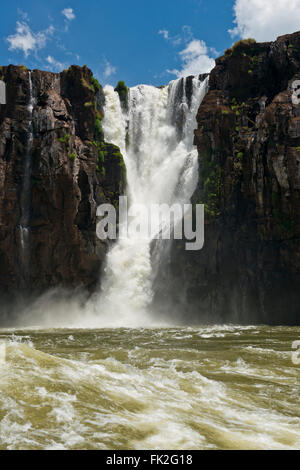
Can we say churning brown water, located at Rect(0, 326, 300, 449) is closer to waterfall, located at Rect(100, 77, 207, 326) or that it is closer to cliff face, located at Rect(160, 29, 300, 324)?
cliff face, located at Rect(160, 29, 300, 324)

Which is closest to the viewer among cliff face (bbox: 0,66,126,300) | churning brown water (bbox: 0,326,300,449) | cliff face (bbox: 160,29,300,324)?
churning brown water (bbox: 0,326,300,449)

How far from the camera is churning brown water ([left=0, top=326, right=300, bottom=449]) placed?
17.5 feet

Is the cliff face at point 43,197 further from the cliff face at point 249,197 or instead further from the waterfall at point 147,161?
the cliff face at point 249,197

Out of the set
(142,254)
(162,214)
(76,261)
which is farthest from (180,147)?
(76,261)

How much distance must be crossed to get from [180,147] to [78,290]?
15481 mm

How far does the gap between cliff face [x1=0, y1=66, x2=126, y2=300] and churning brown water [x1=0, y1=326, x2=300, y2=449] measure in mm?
16701

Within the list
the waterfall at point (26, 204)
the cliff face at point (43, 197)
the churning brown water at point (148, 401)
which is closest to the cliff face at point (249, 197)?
the cliff face at point (43, 197)

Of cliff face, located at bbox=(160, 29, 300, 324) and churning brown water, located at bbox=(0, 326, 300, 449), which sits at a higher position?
cliff face, located at bbox=(160, 29, 300, 324)

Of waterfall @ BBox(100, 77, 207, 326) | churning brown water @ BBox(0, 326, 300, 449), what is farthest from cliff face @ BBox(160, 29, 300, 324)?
churning brown water @ BBox(0, 326, 300, 449)

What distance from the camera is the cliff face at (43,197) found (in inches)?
1083

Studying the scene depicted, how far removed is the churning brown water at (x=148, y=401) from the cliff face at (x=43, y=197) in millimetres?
16701

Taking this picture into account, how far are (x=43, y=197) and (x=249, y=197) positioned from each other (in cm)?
1388

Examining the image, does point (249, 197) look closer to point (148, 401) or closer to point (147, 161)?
point (147, 161)

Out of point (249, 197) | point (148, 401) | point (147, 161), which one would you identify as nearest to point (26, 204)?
point (147, 161)
